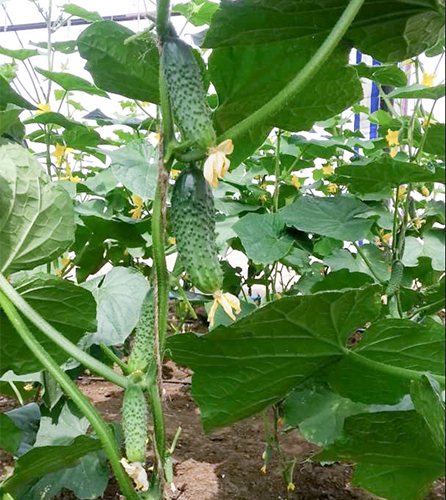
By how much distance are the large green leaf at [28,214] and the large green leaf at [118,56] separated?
0.54 feet

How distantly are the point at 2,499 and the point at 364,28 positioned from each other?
0.91m

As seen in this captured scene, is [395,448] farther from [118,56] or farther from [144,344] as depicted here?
[118,56]

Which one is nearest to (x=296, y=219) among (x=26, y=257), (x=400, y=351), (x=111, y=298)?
(x=111, y=298)

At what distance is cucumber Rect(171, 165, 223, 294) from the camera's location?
75cm

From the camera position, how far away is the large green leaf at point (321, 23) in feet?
2.71

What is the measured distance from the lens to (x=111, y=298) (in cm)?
139

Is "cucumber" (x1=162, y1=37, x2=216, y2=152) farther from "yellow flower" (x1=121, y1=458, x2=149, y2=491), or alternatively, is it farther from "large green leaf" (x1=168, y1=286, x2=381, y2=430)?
"yellow flower" (x1=121, y1=458, x2=149, y2=491)

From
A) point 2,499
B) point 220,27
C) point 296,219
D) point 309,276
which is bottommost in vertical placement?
point 2,499

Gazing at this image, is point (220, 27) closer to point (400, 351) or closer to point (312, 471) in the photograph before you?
point (400, 351)

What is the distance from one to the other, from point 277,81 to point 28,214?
41cm

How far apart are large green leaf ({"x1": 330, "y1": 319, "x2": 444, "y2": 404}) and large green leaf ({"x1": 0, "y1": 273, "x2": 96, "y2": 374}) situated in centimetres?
40

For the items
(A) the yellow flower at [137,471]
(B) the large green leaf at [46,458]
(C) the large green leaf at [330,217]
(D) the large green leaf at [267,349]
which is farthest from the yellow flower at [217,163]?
(C) the large green leaf at [330,217]

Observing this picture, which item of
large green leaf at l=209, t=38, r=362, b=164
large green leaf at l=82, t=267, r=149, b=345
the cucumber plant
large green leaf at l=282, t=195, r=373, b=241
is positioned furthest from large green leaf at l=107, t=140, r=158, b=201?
large green leaf at l=209, t=38, r=362, b=164

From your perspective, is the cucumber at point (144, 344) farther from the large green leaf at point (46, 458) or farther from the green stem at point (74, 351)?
the large green leaf at point (46, 458)
